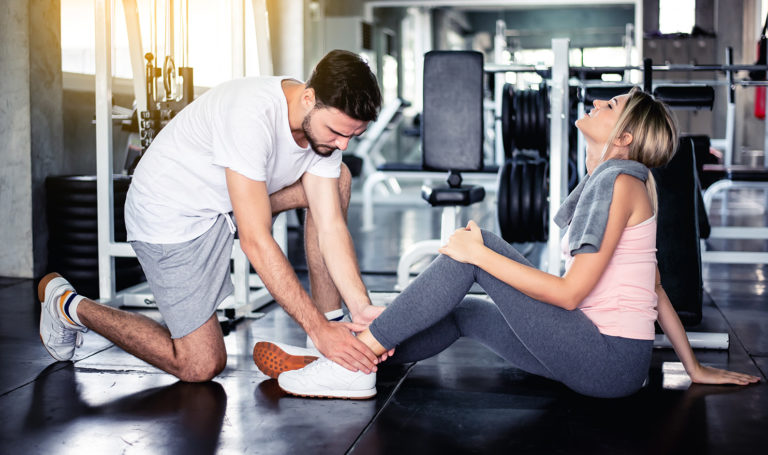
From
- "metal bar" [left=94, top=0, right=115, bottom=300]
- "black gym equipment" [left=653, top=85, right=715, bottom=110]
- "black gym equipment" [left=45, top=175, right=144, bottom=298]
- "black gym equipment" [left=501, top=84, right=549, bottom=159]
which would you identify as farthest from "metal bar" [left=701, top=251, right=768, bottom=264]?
"black gym equipment" [left=45, top=175, right=144, bottom=298]

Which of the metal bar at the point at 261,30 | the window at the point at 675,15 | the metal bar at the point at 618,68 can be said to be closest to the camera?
the metal bar at the point at 618,68

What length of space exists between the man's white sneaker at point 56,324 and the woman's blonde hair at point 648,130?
1.55 m

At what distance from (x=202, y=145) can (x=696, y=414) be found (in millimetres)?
1380

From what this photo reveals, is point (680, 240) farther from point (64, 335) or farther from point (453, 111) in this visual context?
point (64, 335)

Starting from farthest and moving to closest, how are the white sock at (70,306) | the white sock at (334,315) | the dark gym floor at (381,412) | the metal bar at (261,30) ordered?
the metal bar at (261,30) → the white sock at (334,315) → the white sock at (70,306) → the dark gym floor at (381,412)

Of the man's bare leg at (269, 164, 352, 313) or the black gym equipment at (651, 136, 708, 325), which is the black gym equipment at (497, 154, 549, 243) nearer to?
the black gym equipment at (651, 136, 708, 325)

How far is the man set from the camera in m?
1.85

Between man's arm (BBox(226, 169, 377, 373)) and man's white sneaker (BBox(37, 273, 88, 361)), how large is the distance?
705 millimetres

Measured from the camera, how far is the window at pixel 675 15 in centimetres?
1230

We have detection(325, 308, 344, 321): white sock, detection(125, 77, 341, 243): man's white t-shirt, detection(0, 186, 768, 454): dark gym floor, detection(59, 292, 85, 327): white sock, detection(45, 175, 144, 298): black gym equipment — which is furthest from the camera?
detection(45, 175, 144, 298): black gym equipment

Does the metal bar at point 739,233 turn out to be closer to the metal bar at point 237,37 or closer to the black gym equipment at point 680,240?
the black gym equipment at point 680,240

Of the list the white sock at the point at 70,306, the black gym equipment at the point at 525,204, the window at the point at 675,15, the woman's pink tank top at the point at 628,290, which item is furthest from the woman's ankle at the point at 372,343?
the window at the point at 675,15

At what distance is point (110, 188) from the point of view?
318 centimetres

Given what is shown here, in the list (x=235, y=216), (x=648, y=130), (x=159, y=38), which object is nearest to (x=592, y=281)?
(x=648, y=130)
